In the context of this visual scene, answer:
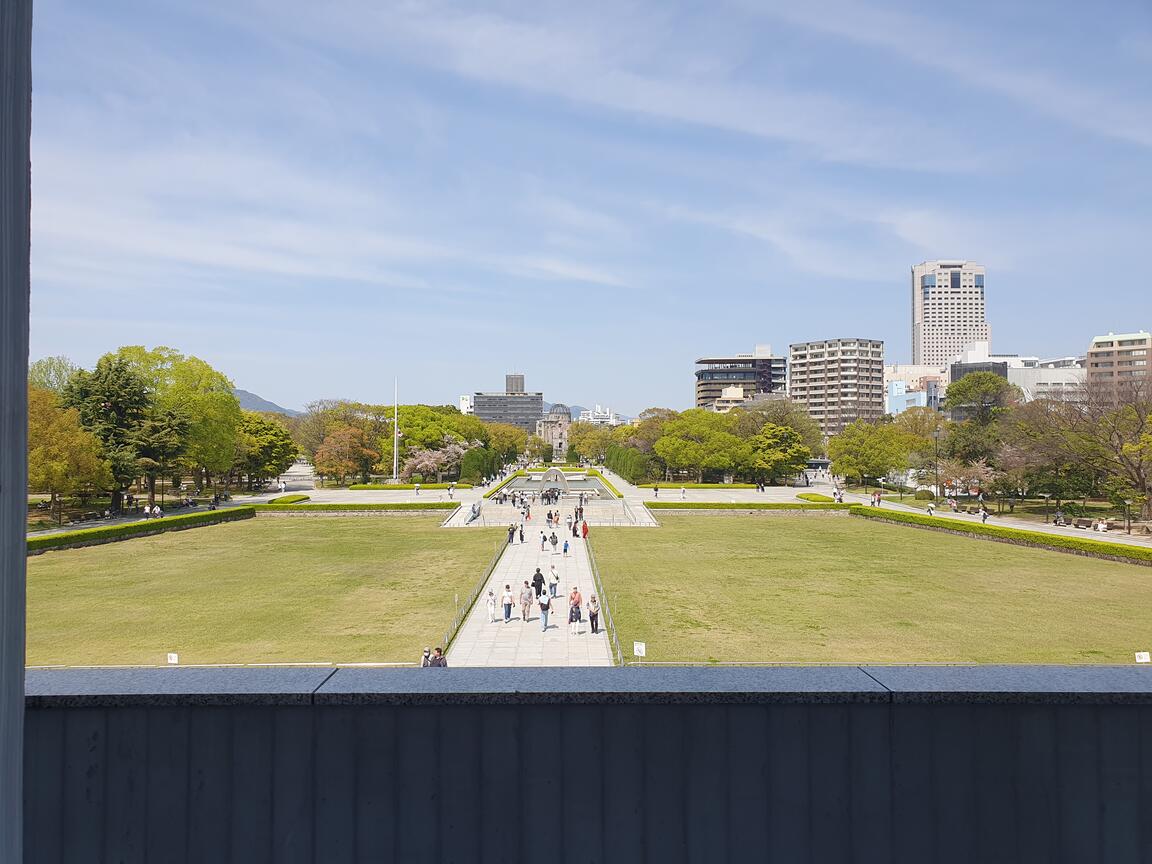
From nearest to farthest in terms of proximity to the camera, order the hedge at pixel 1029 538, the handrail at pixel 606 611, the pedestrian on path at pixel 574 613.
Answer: the handrail at pixel 606 611
the pedestrian on path at pixel 574 613
the hedge at pixel 1029 538

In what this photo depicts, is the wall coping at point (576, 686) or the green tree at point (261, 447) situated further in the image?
the green tree at point (261, 447)

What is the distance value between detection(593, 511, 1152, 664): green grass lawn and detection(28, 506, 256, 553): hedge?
73.1 ft

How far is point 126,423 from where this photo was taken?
39.9 metres

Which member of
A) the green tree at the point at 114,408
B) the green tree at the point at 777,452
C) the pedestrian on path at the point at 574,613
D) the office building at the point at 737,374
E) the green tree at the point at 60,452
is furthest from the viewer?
the office building at the point at 737,374

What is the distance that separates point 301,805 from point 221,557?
28.5 meters

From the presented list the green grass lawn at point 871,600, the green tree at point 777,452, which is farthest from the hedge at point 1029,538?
the green tree at point 777,452

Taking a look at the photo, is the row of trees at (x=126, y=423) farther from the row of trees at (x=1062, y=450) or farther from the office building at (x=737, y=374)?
the office building at (x=737, y=374)

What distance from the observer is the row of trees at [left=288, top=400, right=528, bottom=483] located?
6353cm

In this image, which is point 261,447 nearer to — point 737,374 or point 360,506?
point 360,506

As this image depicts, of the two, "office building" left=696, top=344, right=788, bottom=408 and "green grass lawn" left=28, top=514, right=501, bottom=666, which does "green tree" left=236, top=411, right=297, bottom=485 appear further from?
"office building" left=696, top=344, right=788, bottom=408

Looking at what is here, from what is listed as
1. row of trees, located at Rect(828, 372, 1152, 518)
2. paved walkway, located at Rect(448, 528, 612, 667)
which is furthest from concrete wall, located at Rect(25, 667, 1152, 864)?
row of trees, located at Rect(828, 372, 1152, 518)

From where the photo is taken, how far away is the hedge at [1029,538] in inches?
1040

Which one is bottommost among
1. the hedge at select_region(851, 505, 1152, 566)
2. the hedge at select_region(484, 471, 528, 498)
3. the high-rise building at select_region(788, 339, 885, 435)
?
the hedge at select_region(851, 505, 1152, 566)

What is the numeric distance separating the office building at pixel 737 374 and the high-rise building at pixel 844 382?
10098 mm
